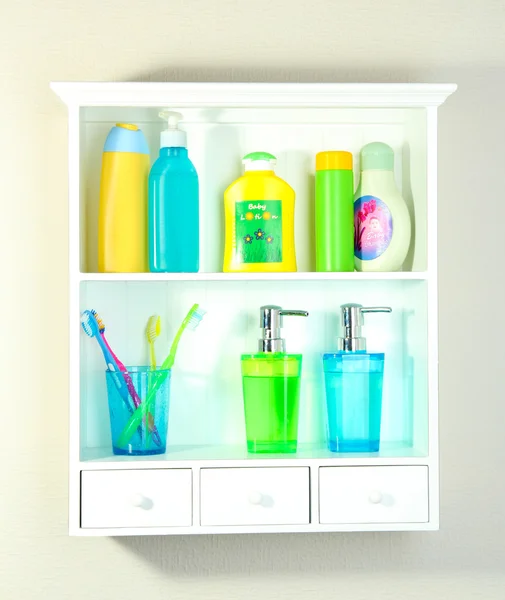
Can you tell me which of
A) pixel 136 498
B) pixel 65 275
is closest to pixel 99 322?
pixel 65 275

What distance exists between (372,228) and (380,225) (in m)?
0.01

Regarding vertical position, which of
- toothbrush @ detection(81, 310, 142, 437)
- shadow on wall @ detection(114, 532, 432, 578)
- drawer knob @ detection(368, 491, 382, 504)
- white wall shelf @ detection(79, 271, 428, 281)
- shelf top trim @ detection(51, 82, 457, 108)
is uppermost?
shelf top trim @ detection(51, 82, 457, 108)

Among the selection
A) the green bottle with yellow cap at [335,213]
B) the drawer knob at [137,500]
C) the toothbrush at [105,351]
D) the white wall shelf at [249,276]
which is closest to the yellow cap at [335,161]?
the green bottle with yellow cap at [335,213]

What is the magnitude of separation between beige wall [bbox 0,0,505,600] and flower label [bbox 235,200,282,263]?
0.72 feet

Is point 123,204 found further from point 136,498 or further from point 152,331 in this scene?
point 136,498

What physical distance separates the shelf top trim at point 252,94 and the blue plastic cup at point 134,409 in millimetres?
335

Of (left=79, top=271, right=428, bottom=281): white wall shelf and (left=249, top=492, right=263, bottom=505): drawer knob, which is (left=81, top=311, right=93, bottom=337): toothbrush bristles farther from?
(left=249, top=492, right=263, bottom=505): drawer knob

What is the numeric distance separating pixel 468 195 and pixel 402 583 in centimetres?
55

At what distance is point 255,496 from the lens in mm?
1039

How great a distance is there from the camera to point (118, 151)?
1.08 m

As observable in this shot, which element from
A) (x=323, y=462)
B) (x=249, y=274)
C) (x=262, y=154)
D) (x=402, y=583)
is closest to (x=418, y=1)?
(x=262, y=154)

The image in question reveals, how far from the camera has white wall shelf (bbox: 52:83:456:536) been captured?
1040 mm

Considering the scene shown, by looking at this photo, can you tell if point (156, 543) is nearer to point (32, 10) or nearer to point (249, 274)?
point (249, 274)

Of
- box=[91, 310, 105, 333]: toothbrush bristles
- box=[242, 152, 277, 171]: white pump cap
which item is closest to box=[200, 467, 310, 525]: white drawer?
box=[91, 310, 105, 333]: toothbrush bristles
